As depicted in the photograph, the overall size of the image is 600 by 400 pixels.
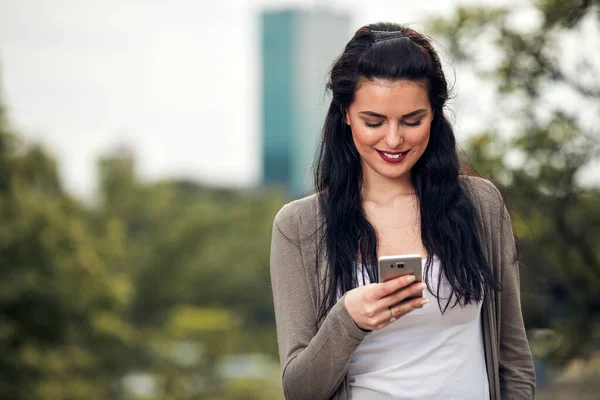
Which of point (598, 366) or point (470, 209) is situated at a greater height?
point (470, 209)

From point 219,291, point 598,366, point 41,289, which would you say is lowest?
point 219,291

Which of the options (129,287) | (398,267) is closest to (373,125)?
(398,267)

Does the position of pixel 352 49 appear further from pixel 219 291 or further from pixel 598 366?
pixel 219 291

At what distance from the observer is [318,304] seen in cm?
220

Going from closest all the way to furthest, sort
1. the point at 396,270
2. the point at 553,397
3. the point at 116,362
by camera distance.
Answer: the point at 396,270, the point at 553,397, the point at 116,362

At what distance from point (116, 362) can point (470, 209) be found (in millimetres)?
22268

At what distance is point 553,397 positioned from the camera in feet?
26.1

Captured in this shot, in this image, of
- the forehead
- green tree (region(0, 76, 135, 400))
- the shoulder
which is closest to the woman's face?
the forehead

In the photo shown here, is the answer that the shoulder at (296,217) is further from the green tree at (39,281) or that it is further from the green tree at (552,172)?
the green tree at (39,281)

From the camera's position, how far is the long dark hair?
216 centimetres

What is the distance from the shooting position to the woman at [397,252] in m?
2.11

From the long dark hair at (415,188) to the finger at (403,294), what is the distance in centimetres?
17

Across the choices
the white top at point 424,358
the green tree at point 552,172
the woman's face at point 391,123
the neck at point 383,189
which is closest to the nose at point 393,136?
the woman's face at point 391,123

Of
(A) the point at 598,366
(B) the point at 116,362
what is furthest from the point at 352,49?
(B) the point at 116,362
